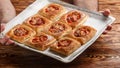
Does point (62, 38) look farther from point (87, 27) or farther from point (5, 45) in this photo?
point (5, 45)

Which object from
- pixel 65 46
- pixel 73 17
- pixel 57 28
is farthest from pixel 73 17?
pixel 65 46

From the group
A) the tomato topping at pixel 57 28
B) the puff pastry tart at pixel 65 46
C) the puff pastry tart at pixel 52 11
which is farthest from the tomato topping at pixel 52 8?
the puff pastry tart at pixel 65 46

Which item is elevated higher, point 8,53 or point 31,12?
point 31,12

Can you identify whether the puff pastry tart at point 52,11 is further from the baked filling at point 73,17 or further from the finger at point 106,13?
the finger at point 106,13

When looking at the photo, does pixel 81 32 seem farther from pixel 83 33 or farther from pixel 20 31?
pixel 20 31

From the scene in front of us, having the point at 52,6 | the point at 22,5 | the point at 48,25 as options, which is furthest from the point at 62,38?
the point at 22,5

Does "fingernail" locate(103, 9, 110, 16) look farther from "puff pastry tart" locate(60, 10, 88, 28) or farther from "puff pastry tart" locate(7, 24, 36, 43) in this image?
"puff pastry tart" locate(7, 24, 36, 43)
